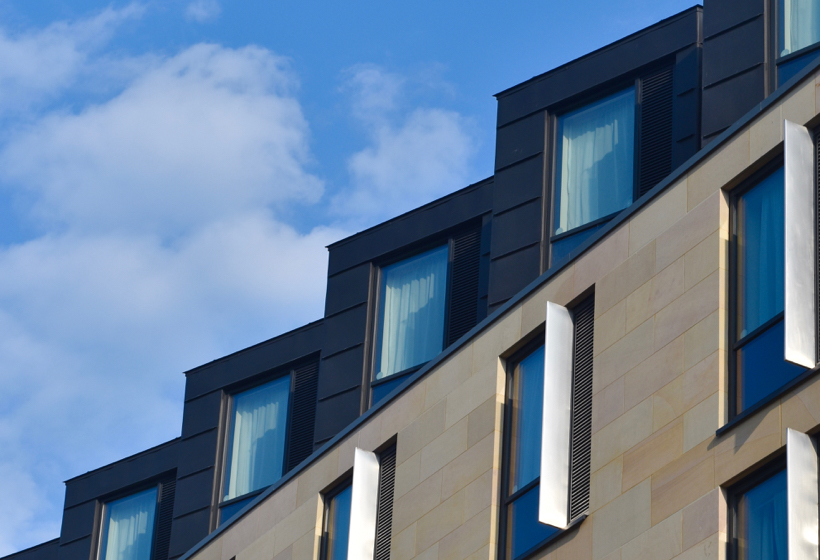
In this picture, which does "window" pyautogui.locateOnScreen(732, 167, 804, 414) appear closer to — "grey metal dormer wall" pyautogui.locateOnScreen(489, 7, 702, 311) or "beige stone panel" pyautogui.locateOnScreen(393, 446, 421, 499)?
"grey metal dormer wall" pyautogui.locateOnScreen(489, 7, 702, 311)

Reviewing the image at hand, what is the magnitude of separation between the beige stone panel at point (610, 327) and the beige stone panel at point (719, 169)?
170 cm

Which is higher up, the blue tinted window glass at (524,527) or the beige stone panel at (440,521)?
the beige stone panel at (440,521)

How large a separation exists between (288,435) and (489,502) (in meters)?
8.94

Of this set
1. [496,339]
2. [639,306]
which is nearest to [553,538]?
[639,306]

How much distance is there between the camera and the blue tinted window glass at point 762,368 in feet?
55.5

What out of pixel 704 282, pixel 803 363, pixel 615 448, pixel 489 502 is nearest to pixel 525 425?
pixel 489 502

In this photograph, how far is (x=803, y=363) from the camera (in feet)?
53.1

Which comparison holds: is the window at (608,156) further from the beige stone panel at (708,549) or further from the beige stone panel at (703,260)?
the beige stone panel at (708,549)

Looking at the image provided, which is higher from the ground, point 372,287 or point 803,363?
point 372,287

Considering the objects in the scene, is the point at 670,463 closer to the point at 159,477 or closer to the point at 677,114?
the point at 677,114

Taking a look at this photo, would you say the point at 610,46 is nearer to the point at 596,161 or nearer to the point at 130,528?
the point at 596,161

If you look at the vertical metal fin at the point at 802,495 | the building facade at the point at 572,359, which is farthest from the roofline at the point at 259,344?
the vertical metal fin at the point at 802,495

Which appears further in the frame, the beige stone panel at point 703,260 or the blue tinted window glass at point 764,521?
the beige stone panel at point 703,260

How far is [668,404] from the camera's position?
59.4ft
